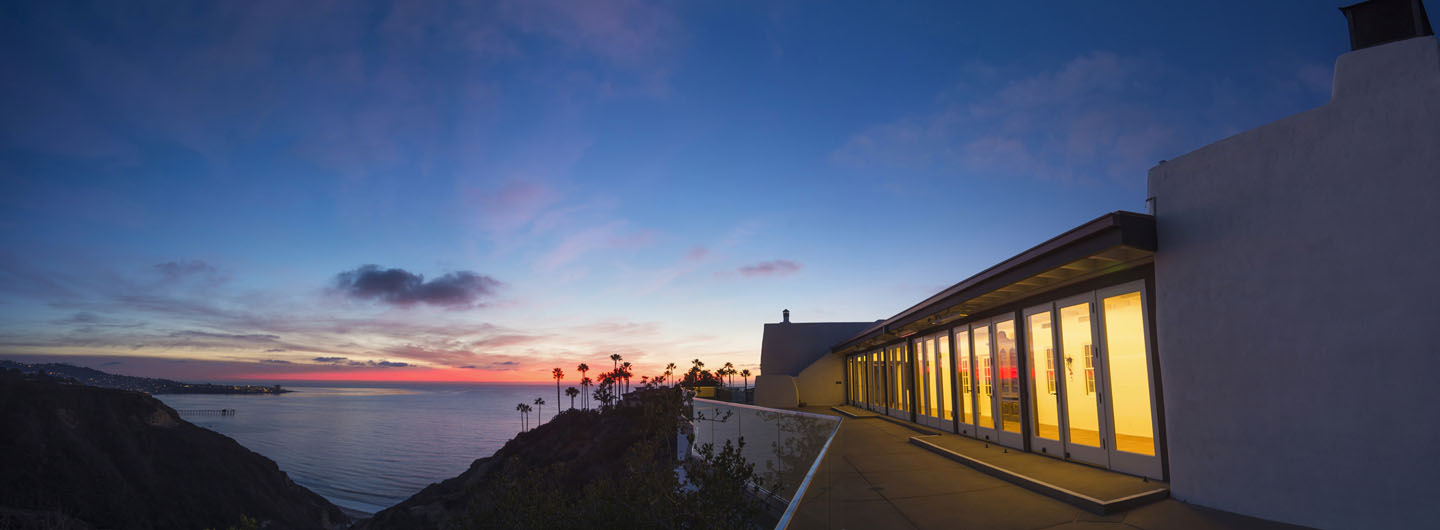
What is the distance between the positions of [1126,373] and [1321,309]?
4.14 metres

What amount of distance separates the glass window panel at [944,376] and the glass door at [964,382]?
0.56m

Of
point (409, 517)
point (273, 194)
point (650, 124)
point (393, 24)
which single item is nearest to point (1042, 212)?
point (650, 124)

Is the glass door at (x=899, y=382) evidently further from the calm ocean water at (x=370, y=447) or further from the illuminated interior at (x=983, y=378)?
the calm ocean water at (x=370, y=447)

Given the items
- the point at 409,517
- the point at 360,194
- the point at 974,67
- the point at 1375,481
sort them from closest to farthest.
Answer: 1. the point at 1375,481
2. the point at 974,67
3. the point at 360,194
4. the point at 409,517

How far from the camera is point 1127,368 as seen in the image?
8.53 metres

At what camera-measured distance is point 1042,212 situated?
56.0 feet

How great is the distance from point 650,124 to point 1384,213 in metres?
14.9

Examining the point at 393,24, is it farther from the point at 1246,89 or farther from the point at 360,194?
the point at 1246,89

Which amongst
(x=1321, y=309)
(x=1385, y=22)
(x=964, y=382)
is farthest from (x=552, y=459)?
(x=1385, y=22)

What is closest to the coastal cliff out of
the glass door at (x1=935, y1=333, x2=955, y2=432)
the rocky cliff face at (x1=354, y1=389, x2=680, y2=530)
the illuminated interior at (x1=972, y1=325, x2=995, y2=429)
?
the illuminated interior at (x1=972, y1=325, x2=995, y2=429)

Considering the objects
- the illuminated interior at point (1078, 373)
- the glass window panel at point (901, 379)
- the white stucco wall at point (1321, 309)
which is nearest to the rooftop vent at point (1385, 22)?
the white stucco wall at point (1321, 309)

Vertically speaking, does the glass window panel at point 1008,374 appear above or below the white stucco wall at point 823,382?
above

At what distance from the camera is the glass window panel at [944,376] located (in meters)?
13.2

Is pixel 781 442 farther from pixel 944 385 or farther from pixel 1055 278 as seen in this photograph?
pixel 944 385
